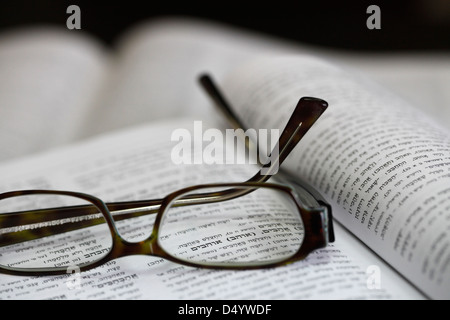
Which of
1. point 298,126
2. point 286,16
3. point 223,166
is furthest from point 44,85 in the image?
point 286,16

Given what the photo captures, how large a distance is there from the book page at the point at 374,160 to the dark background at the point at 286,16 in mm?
793

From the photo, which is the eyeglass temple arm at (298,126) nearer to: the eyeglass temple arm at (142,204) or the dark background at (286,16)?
the eyeglass temple arm at (142,204)

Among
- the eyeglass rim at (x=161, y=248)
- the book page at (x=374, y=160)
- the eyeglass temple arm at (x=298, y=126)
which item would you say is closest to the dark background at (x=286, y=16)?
the book page at (x=374, y=160)

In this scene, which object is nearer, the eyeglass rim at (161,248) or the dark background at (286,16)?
the eyeglass rim at (161,248)

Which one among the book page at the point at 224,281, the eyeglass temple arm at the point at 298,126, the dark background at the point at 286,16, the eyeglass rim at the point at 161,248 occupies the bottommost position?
the book page at the point at 224,281

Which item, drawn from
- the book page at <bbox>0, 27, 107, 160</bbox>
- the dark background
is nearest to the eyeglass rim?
the book page at <bbox>0, 27, 107, 160</bbox>

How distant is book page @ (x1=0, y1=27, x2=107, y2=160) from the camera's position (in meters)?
0.87

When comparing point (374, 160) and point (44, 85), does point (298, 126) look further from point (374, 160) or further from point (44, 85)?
point (44, 85)

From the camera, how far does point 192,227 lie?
0.53m

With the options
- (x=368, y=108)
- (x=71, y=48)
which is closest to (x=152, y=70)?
(x=71, y=48)

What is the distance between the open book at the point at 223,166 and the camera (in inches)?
17.9

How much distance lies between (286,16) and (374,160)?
1.11m

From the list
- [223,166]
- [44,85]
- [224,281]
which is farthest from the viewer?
[44,85]
